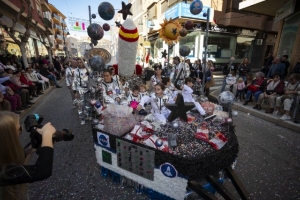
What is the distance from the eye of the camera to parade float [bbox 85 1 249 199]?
182 centimetres

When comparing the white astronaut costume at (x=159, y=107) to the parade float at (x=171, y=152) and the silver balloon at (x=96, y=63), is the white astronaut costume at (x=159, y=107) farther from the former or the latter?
the silver balloon at (x=96, y=63)

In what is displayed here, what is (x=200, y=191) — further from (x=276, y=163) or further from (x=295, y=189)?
(x=276, y=163)

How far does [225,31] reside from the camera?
1633 cm

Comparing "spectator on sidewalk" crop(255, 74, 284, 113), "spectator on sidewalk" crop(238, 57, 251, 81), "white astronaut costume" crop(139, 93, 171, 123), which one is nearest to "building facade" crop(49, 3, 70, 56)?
"spectator on sidewalk" crop(238, 57, 251, 81)

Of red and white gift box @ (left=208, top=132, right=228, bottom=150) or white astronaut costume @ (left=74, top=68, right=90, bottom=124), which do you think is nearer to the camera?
red and white gift box @ (left=208, top=132, right=228, bottom=150)

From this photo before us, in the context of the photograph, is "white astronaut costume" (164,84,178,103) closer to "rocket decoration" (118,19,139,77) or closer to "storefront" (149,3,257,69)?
"rocket decoration" (118,19,139,77)

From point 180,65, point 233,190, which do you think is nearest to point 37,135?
point 233,190

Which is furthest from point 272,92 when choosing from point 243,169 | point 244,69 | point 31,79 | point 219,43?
point 219,43

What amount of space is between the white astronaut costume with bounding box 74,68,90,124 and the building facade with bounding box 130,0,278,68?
10.2 meters

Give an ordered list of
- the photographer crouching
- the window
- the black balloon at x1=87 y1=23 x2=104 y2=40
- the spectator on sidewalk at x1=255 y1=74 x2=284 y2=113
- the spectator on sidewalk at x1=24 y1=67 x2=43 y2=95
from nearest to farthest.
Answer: the photographer crouching → the spectator on sidewalk at x1=255 y1=74 x2=284 y2=113 → the black balloon at x1=87 y1=23 x2=104 y2=40 → the spectator on sidewalk at x1=24 y1=67 x2=43 y2=95 → the window

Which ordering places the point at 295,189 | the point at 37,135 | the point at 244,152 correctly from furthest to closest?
the point at 244,152 < the point at 295,189 < the point at 37,135

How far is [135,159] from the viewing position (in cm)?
203

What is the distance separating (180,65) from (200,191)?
5.53 metres

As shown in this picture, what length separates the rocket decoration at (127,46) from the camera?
205 inches
